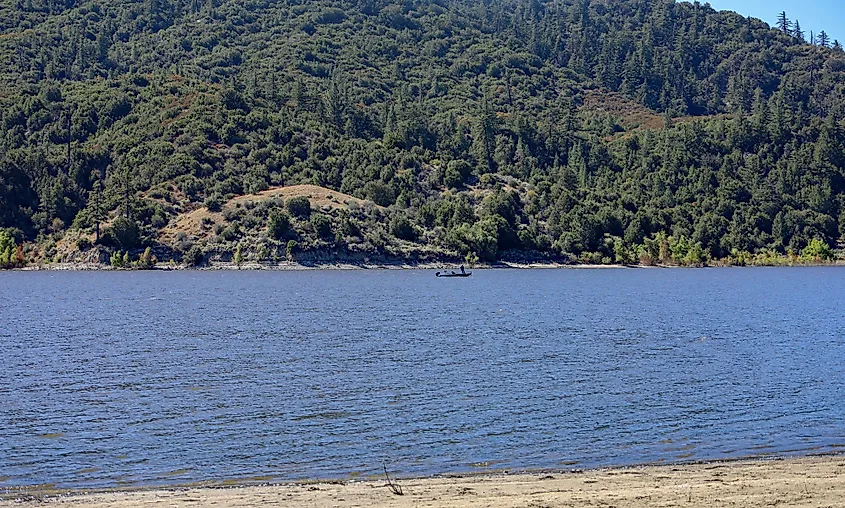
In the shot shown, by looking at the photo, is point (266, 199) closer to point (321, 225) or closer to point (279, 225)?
point (279, 225)

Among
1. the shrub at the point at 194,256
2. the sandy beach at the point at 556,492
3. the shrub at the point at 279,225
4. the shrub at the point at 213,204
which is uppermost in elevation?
the shrub at the point at 213,204

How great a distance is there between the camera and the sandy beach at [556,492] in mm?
20125

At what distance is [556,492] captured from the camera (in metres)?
21.4

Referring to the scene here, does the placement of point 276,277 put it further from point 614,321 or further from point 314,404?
point 314,404

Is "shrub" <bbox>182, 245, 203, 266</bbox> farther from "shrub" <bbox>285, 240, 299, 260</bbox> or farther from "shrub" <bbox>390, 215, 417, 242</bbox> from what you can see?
"shrub" <bbox>390, 215, 417, 242</bbox>

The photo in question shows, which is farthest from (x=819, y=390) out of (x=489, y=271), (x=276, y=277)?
(x=489, y=271)

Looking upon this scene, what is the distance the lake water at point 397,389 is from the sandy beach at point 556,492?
1.85 metres

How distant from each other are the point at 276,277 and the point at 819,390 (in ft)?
352

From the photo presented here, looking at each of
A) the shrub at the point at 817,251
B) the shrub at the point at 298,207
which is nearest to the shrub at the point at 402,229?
the shrub at the point at 298,207

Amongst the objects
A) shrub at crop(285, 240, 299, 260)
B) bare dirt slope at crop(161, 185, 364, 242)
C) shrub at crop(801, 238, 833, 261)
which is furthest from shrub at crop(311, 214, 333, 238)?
shrub at crop(801, 238, 833, 261)

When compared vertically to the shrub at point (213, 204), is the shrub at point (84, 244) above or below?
below

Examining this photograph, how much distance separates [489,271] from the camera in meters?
164

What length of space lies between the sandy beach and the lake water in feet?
6.08

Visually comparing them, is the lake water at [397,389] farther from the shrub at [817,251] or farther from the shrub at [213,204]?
the shrub at [817,251]
